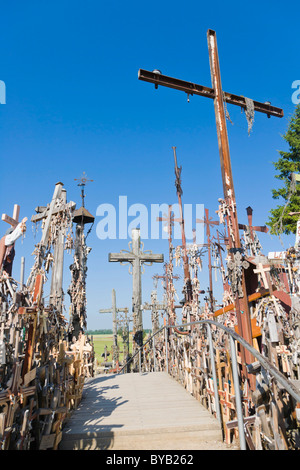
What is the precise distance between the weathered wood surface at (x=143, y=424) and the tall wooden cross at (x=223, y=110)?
1688 mm

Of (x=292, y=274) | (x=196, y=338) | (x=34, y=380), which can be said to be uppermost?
(x=292, y=274)

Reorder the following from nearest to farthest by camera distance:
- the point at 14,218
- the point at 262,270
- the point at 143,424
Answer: the point at 143,424
the point at 14,218
the point at 262,270

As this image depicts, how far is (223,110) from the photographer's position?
696cm

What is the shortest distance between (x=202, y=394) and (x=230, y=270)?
2226mm

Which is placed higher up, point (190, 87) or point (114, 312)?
point (190, 87)

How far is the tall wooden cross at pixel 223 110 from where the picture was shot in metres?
5.91

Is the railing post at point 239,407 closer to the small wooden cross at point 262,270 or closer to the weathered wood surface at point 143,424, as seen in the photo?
the weathered wood surface at point 143,424

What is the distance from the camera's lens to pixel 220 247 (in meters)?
14.3

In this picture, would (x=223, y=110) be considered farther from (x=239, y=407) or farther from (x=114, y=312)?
(x=114, y=312)

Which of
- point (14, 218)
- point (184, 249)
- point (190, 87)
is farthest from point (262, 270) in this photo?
point (184, 249)

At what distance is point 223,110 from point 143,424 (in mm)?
6117
